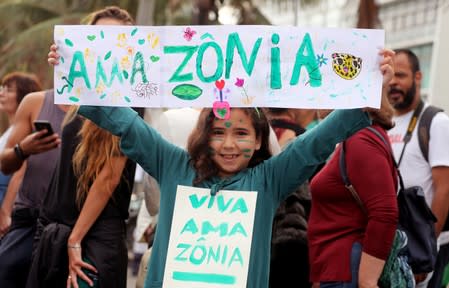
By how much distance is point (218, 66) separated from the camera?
3701mm

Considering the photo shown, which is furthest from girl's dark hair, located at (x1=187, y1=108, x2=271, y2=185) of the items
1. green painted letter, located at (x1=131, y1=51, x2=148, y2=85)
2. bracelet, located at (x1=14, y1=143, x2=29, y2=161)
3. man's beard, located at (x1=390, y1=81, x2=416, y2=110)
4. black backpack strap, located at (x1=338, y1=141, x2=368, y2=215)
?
man's beard, located at (x1=390, y1=81, x2=416, y2=110)

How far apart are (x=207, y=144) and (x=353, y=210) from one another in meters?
0.93

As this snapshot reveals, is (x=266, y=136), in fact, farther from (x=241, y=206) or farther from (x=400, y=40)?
(x=400, y=40)

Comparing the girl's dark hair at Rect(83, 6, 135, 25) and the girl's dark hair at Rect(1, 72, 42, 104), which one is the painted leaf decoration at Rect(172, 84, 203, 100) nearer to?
the girl's dark hair at Rect(83, 6, 135, 25)

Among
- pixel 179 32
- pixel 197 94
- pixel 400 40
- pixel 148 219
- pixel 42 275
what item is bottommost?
pixel 42 275

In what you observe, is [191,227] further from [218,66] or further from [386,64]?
[386,64]

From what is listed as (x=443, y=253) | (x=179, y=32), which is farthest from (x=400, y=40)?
(x=179, y=32)

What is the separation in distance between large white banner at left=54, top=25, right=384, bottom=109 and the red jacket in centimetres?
70

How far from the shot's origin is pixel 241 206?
365cm

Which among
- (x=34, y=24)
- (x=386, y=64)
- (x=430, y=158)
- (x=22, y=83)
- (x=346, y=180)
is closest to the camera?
(x=386, y=64)

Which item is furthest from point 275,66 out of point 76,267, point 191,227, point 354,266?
point 76,267

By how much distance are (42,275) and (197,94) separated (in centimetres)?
138

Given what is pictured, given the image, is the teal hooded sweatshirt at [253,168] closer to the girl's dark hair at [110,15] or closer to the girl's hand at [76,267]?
the girl's hand at [76,267]

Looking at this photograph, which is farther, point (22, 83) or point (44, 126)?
point (22, 83)
